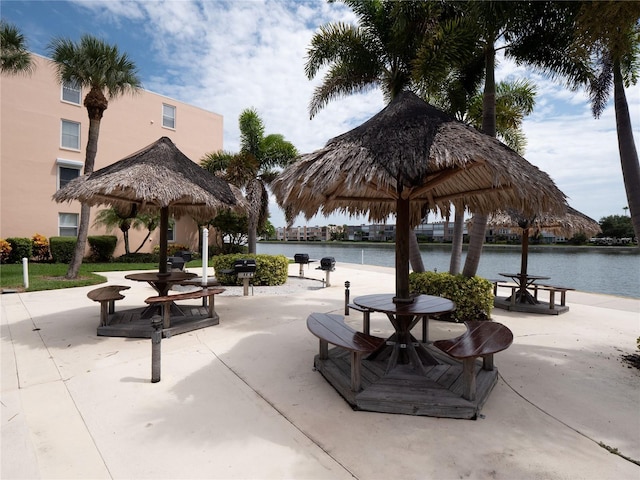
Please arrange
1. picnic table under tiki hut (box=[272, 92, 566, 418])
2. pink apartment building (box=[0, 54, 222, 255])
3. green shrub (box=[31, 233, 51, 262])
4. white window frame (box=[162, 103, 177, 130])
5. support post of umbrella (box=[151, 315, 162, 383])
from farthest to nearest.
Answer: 1. white window frame (box=[162, 103, 177, 130])
2. green shrub (box=[31, 233, 51, 262])
3. pink apartment building (box=[0, 54, 222, 255])
4. support post of umbrella (box=[151, 315, 162, 383])
5. picnic table under tiki hut (box=[272, 92, 566, 418])

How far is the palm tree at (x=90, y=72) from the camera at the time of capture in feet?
39.0

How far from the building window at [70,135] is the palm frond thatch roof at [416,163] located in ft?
68.0

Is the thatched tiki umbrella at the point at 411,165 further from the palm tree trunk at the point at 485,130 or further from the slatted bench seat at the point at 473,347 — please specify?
the palm tree trunk at the point at 485,130

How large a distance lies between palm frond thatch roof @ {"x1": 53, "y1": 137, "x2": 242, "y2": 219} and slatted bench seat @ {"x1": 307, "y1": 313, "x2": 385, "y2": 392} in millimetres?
3546

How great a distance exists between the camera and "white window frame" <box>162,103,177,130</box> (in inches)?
907

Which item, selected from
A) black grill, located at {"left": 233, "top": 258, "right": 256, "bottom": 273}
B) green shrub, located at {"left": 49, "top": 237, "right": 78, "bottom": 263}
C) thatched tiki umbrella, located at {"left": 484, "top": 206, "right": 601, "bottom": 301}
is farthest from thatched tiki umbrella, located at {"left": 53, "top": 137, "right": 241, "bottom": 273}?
green shrub, located at {"left": 49, "top": 237, "right": 78, "bottom": 263}

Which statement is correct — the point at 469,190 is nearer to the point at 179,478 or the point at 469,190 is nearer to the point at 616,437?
the point at 616,437

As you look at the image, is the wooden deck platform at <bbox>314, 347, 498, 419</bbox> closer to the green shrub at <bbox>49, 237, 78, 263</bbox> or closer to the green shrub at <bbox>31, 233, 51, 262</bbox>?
the green shrub at <bbox>49, 237, 78, 263</bbox>

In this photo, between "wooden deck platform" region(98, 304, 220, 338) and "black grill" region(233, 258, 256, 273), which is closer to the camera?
"wooden deck platform" region(98, 304, 220, 338)

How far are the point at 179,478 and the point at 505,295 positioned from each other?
1091cm

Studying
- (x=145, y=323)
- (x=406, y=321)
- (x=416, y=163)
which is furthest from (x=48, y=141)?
(x=406, y=321)

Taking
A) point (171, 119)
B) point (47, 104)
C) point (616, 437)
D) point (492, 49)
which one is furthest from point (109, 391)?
point (171, 119)

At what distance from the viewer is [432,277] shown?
25.2 feet

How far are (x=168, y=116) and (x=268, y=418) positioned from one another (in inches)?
982
